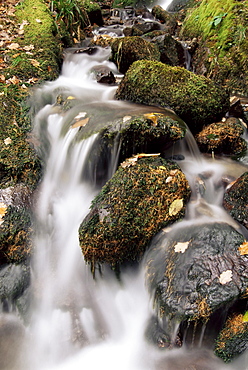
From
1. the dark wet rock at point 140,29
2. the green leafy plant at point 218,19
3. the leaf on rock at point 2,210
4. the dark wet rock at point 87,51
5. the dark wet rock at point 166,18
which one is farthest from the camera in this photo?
the dark wet rock at point 166,18

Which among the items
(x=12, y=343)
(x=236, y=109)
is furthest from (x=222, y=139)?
(x=12, y=343)

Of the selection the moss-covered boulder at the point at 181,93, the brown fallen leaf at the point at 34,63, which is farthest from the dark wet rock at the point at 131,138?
the brown fallen leaf at the point at 34,63

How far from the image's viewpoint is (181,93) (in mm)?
4418

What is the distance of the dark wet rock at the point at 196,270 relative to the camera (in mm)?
2439

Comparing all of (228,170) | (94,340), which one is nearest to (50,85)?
(228,170)

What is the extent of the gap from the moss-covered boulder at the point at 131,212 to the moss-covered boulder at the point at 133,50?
3576mm

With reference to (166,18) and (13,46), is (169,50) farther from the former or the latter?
(166,18)

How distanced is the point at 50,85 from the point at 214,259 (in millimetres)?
4709

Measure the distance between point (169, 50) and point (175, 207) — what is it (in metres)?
4.96

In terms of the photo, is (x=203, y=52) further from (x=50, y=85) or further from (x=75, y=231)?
(x=75, y=231)

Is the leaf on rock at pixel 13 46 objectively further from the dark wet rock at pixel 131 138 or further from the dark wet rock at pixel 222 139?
the dark wet rock at pixel 222 139

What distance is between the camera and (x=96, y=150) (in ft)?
12.3

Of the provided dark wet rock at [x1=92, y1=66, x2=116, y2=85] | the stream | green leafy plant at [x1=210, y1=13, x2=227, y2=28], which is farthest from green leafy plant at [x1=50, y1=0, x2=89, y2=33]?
the stream

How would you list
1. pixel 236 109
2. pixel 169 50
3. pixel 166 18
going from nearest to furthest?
1. pixel 236 109
2. pixel 169 50
3. pixel 166 18
